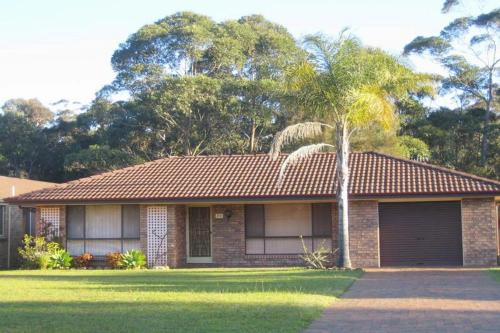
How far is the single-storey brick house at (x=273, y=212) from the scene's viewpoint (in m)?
24.8

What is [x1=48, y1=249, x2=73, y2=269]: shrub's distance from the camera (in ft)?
86.4

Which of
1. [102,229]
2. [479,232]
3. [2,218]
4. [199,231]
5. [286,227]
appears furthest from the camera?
[2,218]

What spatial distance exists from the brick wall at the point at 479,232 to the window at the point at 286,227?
446 centimetres

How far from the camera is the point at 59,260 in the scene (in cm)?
2648

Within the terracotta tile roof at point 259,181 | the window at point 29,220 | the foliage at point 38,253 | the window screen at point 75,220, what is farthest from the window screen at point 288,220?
the window at point 29,220

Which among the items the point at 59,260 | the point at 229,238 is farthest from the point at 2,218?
A: the point at 229,238

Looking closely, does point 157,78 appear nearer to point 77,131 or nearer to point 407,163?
point 77,131

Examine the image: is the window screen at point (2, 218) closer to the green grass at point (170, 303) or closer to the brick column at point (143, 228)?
the brick column at point (143, 228)

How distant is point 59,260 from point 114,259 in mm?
1898

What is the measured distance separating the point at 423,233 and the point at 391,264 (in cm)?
146

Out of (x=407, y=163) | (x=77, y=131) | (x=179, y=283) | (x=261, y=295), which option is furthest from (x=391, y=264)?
(x=77, y=131)

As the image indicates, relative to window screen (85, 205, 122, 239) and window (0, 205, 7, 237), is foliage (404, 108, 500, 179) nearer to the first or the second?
window screen (85, 205, 122, 239)

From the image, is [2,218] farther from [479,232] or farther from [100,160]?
[479,232]

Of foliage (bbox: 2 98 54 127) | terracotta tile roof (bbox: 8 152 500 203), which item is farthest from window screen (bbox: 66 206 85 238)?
foliage (bbox: 2 98 54 127)
